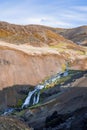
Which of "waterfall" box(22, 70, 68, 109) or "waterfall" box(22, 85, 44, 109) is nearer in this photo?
"waterfall" box(22, 85, 44, 109)

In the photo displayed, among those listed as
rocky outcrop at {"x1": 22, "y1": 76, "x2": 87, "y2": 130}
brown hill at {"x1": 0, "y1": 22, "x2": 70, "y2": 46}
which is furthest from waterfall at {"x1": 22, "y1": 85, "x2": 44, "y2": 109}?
brown hill at {"x1": 0, "y1": 22, "x2": 70, "y2": 46}

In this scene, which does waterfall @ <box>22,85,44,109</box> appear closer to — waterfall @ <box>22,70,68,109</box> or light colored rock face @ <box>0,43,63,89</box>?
waterfall @ <box>22,70,68,109</box>

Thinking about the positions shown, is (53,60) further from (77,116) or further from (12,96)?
(77,116)

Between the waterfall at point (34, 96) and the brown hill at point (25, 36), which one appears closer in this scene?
the waterfall at point (34, 96)

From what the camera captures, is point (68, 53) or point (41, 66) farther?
point (68, 53)

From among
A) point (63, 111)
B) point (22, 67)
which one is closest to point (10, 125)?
point (63, 111)

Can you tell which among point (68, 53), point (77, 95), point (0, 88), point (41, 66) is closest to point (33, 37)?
point (68, 53)

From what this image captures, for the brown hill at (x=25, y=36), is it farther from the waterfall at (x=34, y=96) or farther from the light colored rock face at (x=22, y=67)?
the waterfall at (x=34, y=96)

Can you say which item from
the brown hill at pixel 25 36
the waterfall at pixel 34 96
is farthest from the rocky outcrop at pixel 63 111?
the brown hill at pixel 25 36
